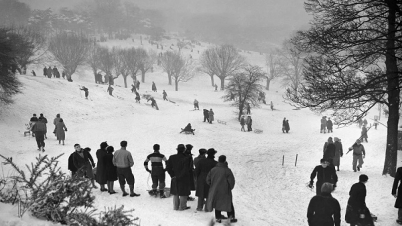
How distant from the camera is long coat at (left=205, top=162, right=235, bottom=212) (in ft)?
21.7

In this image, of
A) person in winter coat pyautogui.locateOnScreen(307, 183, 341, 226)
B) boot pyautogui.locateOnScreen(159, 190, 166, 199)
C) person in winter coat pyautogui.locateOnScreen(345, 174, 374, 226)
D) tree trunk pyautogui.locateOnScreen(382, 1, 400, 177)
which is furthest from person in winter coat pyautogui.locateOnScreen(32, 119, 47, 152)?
tree trunk pyautogui.locateOnScreen(382, 1, 400, 177)

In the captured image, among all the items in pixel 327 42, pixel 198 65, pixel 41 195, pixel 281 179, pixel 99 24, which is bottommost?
pixel 281 179

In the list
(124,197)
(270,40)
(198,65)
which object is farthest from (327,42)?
(270,40)

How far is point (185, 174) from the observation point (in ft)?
24.6

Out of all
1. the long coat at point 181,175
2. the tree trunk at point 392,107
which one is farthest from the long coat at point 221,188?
the tree trunk at point 392,107

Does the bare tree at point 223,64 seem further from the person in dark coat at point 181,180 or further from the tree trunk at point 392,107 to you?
the person in dark coat at point 181,180

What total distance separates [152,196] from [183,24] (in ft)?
534

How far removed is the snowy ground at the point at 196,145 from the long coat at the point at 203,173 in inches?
21.4

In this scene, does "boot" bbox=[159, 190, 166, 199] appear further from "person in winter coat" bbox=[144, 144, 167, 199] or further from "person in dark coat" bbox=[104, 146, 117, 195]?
"person in dark coat" bbox=[104, 146, 117, 195]

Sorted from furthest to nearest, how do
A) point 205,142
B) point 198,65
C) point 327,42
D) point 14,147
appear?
point 198,65, point 205,142, point 14,147, point 327,42

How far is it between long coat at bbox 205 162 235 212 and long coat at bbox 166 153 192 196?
3.02 feet

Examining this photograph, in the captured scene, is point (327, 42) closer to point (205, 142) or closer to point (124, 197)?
point (124, 197)

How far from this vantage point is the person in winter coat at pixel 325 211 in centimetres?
575

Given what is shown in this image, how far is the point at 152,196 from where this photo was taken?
8727mm
